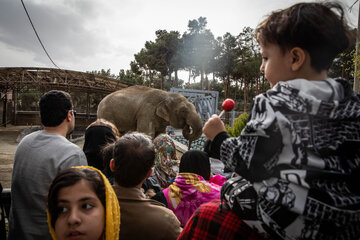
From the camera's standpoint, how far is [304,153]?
733 mm

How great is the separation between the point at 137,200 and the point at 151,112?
5.07 metres

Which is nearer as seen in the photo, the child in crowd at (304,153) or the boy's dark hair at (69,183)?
the child in crowd at (304,153)

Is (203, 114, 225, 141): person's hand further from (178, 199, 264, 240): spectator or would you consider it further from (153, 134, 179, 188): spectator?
(153, 134, 179, 188): spectator

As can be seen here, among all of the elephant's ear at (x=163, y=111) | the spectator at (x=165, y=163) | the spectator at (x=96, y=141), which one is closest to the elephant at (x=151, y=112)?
the elephant's ear at (x=163, y=111)

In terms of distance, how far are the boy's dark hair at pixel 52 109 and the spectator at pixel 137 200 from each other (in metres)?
0.59

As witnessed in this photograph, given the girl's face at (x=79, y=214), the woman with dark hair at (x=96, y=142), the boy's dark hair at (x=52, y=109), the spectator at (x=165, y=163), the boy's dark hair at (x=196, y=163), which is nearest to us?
the girl's face at (x=79, y=214)

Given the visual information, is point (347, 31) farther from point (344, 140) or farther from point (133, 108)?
point (133, 108)

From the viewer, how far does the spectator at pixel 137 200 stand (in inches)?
48.8

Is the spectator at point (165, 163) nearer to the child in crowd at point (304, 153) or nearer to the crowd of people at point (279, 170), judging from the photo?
the crowd of people at point (279, 170)

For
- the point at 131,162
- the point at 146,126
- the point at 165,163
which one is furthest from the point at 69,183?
the point at 146,126

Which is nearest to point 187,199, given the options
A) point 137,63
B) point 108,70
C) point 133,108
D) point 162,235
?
point 162,235

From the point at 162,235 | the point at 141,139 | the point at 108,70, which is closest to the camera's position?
the point at 162,235

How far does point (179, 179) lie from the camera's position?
1870mm

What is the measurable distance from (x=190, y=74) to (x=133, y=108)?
2888 cm
